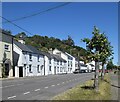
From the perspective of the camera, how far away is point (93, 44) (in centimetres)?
2023

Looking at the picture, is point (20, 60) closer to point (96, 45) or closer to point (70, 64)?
point (96, 45)

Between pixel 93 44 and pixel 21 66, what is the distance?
37.9 m

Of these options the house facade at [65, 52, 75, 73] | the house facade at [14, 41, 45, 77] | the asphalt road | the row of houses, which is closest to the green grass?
the asphalt road

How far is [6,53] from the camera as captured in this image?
5097cm

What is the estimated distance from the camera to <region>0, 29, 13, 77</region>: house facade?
4897 centimetres

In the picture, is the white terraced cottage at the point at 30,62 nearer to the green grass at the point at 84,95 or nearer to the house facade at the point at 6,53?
the house facade at the point at 6,53

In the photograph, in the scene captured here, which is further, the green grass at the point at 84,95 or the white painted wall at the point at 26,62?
the white painted wall at the point at 26,62

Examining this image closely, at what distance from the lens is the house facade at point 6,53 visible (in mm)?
48975

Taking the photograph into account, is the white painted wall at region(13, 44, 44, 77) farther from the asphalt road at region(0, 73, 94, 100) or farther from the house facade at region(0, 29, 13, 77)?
the asphalt road at region(0, 73, 94, 100)

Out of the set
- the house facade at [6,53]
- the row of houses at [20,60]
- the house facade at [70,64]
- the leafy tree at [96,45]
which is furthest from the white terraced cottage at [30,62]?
the leafy tree at [96,45]

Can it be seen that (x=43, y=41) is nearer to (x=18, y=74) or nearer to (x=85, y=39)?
(x=18, y=74)

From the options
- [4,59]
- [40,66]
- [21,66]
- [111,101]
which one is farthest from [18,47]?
[111,101]

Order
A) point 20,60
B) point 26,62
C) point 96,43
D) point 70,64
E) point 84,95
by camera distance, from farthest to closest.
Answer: point 70,64, point 26,62, point 20,60, point 96,43, point 84,95

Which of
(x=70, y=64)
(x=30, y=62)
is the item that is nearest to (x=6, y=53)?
(x=30, y=62)
